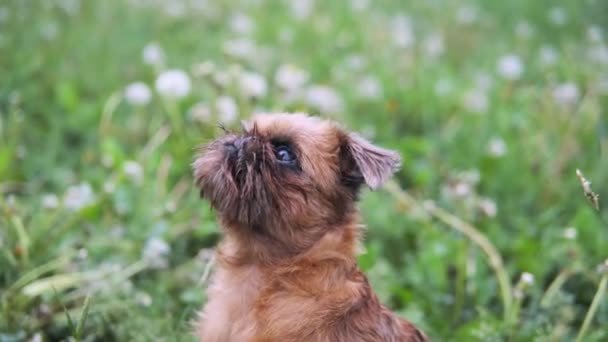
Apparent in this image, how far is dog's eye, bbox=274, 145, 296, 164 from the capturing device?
3.22 meters

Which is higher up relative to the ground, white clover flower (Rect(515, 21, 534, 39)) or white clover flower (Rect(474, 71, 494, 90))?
white clover flower (Rect(515, 21, 534, 39))

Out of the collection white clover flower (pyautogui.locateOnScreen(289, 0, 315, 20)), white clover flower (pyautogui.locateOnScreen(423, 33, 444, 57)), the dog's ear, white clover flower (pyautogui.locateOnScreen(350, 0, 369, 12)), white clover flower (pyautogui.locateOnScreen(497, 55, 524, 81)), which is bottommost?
the dog's ear

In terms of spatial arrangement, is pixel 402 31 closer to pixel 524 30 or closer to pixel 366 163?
pixel 524 30

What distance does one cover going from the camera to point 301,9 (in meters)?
8.42

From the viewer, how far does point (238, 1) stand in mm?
8609

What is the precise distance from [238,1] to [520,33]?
10.3 feet

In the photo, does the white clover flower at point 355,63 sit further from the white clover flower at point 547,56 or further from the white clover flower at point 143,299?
the white clover flower at point 143,299

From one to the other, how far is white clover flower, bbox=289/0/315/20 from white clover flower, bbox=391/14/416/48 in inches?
37.3

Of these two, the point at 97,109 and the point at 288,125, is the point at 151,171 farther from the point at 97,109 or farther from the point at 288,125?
the point at 288,125

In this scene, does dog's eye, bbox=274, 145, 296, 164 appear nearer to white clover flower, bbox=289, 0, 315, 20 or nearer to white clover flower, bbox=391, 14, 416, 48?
white clover flower, bbox=391, 14, 416, 48

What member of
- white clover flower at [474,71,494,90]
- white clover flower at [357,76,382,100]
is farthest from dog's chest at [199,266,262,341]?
white clover flower at [474,71,494,90]

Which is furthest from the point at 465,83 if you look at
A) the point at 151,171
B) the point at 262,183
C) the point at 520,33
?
the point at 262,183

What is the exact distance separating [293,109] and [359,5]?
3.30m

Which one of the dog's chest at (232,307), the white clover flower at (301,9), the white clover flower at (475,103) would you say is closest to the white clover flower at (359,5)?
the white clover flower at (301,9)
